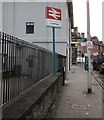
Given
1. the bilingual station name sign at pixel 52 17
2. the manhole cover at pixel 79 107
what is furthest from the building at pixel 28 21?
the manhole cover at pixel 79 107

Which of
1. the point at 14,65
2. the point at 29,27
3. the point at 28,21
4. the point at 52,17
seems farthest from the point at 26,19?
the point at 14,65

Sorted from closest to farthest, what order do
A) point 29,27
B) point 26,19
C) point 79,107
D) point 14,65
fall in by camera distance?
1. point 14,65
2. point 79,107
3. point 26,19
4. point 29,27

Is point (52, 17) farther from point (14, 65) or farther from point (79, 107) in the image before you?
point (14, 65)

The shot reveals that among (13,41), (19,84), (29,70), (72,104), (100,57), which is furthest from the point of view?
(100,57)

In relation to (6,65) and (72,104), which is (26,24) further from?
(6,65)

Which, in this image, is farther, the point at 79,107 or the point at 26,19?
the point at 26,19

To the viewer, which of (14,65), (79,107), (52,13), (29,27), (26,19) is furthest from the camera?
(29,27)

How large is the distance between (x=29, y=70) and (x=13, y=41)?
1.46 m

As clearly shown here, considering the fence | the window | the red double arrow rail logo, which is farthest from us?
the window

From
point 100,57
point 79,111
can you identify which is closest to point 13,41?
point 79,111

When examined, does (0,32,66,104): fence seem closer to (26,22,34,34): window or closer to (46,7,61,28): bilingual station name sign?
(46,7,61,28): bilingual station name sign

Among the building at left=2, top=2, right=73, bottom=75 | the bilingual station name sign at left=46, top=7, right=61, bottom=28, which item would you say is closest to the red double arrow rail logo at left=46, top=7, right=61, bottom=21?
the bilingual station name sign at left=46, top=7, right=61, bottom=28

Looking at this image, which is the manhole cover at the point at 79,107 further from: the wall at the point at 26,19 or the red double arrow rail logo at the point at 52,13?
the wall at the point at 26,19

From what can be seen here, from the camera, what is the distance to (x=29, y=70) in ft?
15.1
